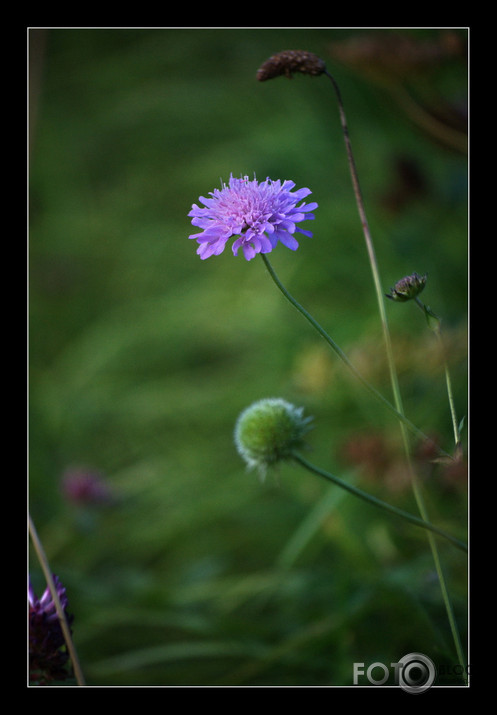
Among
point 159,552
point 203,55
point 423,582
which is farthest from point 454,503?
point 203,55

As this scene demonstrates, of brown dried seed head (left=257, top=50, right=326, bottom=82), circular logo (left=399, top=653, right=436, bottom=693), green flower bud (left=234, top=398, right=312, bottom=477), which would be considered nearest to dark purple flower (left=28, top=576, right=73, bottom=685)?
green flower bud (left=234, top=398, right=312, bottom=477)

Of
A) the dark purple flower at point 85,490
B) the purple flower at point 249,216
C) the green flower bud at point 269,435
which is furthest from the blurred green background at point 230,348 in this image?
the purple flower at point 249,216

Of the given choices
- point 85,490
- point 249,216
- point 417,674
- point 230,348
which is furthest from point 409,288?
point 230,348

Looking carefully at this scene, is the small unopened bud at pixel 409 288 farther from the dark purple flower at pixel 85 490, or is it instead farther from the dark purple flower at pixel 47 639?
the dark purple flower at pixel 85 490

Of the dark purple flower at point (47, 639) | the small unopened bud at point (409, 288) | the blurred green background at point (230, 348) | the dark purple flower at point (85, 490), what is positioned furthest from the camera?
the dark purple flower at point (85, 490)

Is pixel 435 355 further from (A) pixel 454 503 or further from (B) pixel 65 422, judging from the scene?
(B) pixel 65 422

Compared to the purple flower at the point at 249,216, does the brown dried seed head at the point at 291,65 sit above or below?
above
